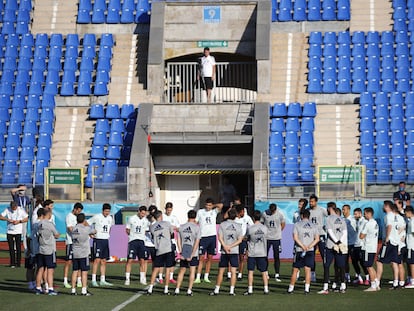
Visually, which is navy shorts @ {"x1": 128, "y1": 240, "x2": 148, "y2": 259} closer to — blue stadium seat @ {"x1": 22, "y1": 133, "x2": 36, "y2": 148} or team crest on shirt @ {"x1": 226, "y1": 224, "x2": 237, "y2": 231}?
team crest on shirt @ {"x1": 226, "y1": 224, "x2": 237, "y2": 231}

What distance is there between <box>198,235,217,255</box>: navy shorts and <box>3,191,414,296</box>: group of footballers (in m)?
0.02

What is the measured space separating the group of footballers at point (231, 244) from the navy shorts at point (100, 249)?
23mm

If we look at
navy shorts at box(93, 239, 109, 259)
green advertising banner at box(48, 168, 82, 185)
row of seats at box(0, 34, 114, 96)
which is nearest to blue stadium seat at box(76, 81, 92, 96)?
row of seats at box(0, 34, 114, 96)

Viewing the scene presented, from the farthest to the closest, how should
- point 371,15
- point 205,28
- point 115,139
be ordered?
1. point 371,15
2. point 205,28
3. point 115,139


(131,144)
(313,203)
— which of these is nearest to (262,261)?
(313,203)

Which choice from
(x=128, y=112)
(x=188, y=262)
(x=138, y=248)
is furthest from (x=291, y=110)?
(x=188, y=262)

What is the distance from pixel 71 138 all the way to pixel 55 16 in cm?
822

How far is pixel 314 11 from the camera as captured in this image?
130 ft

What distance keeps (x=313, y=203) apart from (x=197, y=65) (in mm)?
17029

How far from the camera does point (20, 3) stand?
42.0 metres

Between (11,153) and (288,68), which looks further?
(288,68)

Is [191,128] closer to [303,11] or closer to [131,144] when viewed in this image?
[131,144]

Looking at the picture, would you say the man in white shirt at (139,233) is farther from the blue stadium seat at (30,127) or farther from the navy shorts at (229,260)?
the blue stadium seat at (30,127)

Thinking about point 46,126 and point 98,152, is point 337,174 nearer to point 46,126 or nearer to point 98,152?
point 98,152
